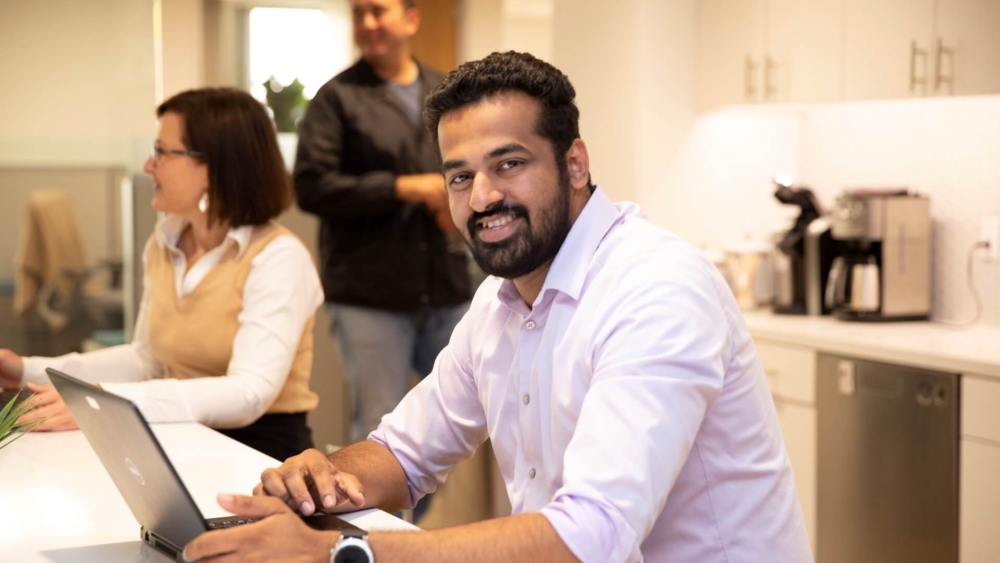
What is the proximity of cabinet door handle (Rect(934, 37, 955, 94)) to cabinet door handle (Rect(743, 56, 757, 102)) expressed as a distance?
71cm

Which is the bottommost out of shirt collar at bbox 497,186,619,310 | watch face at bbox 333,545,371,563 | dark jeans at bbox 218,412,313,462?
dark jeans at bbox 218,412,313,462

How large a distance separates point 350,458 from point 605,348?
508 mm

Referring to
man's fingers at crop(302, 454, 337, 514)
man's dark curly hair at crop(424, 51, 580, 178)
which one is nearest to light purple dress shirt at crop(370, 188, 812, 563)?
man's dark curly hair at crop(424, 51, 580, 178)

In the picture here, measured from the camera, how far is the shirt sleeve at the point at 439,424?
1.77 metres

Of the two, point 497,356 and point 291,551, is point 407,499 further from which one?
point 291,551

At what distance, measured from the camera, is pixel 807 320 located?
11.9ft

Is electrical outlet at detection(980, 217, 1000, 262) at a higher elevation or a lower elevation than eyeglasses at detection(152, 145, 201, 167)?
lower

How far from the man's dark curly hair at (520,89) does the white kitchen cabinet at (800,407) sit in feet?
6.25

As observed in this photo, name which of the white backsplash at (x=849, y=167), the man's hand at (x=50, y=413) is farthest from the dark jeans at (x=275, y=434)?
the white backsplash at (x=849, y=167)

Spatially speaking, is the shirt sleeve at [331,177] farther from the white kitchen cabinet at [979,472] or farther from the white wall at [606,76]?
the white kitchen cabinet at [979,472]

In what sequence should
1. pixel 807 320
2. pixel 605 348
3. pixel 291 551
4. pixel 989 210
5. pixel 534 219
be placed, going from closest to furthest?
1. pixel 291 551
2. pixel 605 348
3. pixel 534 219
4. pixel 989 210
5. pixel 807 320

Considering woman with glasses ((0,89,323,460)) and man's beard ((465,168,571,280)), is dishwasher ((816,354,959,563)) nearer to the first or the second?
woman with glasses ((0,89,323,460))

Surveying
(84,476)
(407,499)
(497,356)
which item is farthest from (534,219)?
(84,476)

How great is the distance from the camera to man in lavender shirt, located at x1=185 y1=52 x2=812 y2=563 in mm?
1245
